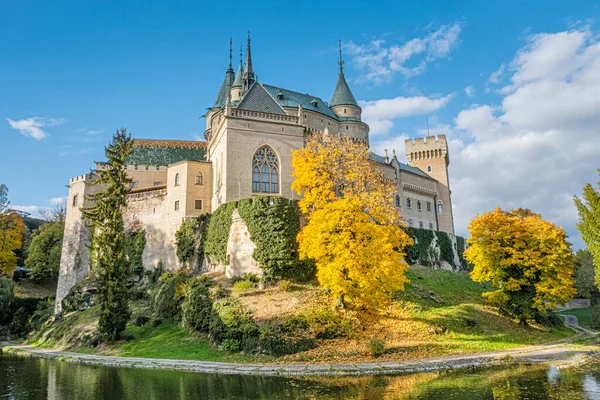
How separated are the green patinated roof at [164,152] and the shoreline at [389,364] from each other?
32999mm

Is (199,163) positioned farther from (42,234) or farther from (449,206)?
(449,206)

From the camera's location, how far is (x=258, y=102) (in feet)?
121

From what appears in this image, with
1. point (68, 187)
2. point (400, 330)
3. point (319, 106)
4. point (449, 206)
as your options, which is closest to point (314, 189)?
point (400, 330)

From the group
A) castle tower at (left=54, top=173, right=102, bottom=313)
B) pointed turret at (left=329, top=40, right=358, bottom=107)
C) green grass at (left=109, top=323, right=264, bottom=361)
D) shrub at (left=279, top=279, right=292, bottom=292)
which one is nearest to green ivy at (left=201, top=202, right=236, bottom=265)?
shrub at (left=279, top=279, right=292, bottom=292)

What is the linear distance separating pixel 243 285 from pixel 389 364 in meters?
12.3

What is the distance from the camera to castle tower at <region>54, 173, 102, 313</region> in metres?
41.7

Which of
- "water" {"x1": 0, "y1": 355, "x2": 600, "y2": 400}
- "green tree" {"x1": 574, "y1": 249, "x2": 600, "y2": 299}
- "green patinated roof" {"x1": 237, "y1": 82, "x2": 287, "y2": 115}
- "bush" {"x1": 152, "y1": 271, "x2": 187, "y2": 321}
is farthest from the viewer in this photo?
"green tree" {"x1": 574, "y1": 249, "x2": 600, "y2": 299}

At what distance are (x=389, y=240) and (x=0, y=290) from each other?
126 ft

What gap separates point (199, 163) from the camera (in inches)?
1547

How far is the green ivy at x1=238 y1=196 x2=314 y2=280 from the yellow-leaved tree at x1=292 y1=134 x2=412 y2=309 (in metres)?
4.46

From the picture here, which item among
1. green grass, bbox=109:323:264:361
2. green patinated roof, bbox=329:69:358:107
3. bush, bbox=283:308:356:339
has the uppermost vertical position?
green patinated roof, bbox=329:69:358:107

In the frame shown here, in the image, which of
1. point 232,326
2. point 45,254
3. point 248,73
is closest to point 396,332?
point 232,326

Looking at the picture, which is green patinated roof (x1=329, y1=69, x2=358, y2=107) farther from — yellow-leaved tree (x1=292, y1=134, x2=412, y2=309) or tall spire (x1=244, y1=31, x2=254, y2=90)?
yellow-leaved tree (x1=292, y1=134, x2=412, y2=309)

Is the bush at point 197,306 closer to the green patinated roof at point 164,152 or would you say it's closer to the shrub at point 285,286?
the shrub at point 285,286
